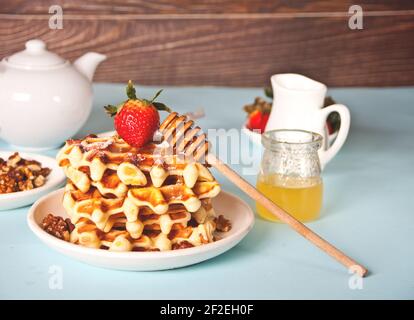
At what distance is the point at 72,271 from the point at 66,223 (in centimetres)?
9

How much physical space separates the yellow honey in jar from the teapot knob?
619 mm

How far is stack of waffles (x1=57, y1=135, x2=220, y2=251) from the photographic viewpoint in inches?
39.1

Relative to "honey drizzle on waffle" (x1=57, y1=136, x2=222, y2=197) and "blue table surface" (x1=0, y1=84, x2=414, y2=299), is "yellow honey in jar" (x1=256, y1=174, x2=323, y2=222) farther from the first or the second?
"honey drizzle on waffle" (x1=57, y1=136, x2=222, y2=197)

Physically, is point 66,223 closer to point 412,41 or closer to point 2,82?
point 2,82

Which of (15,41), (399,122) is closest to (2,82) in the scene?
(15,41)

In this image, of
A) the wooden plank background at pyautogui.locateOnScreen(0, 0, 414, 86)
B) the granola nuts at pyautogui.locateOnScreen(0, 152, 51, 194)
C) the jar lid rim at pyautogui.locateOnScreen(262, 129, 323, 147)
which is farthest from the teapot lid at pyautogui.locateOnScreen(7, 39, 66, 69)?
the wooden plank background at pyautogui.locateOnScreen(0, 0, 414, 86)

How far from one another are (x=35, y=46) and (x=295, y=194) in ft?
2.26

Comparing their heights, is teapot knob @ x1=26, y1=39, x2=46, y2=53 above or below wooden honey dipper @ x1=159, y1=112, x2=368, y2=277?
above

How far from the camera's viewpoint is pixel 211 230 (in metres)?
1.03

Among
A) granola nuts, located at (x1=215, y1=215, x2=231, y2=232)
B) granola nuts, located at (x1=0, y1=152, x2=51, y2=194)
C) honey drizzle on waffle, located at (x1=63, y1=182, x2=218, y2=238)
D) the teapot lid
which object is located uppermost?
the teapot lid

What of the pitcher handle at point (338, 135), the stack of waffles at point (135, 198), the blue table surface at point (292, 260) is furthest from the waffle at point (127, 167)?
the pitcher handle at point (338, 135)

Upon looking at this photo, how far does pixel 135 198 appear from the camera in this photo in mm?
987

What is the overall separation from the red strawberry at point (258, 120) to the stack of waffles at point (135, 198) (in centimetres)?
62

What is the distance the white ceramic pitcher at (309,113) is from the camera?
1.41m
